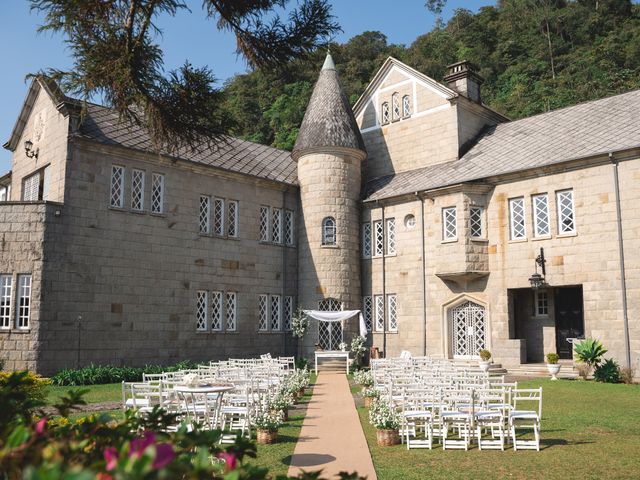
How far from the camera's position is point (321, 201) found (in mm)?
25188

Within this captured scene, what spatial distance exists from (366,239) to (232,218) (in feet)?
19.1

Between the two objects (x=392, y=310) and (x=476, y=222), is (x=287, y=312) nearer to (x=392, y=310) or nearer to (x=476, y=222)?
(x=392, y=310)

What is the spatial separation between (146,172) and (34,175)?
4.15 metres

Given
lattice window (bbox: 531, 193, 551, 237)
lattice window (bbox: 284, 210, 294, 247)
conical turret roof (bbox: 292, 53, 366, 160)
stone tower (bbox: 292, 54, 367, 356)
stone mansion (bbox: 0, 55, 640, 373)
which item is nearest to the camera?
stone mansion (bbox: 0, 55, 640, 373)

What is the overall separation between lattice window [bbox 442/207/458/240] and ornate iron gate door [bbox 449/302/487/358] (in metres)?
2.62

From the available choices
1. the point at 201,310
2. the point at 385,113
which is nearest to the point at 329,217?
the point at 385,113

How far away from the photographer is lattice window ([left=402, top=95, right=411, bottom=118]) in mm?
27297

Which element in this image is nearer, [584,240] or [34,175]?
[584,240]

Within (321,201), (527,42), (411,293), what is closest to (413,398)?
(411,293)

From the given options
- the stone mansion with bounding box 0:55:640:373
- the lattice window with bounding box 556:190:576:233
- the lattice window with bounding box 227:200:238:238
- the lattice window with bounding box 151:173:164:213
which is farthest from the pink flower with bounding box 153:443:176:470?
the lattice window with bounding box 227:200:238:238

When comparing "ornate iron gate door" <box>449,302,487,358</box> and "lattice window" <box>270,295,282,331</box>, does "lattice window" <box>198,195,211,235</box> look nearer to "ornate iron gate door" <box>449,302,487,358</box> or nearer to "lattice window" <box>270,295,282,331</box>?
"lattice window" <box>270,295,282,331</box>

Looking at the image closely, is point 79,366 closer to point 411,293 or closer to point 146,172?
point 146,172

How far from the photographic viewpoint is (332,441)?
9.14m

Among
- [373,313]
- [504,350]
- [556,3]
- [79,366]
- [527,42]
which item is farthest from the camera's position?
[556,3]
